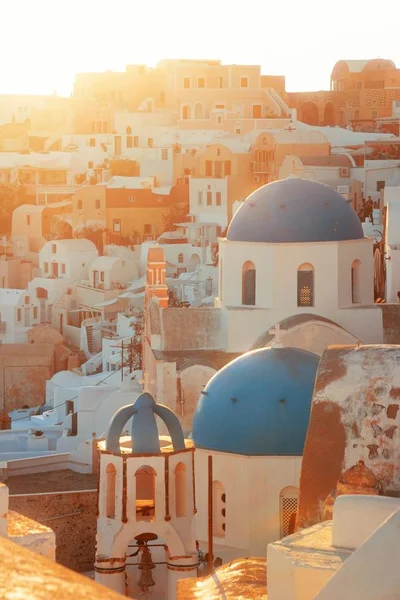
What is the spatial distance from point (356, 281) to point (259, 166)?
91.7 feet

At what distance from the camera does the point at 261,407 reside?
47.8 feet

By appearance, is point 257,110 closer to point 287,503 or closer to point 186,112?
point 186,112

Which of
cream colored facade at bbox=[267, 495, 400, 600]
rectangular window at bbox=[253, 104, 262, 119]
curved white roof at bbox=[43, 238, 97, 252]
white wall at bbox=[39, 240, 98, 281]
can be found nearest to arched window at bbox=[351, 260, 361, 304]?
cream colored facade at bbox=[267, 495, 400, 600]

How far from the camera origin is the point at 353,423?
11516 millimetres

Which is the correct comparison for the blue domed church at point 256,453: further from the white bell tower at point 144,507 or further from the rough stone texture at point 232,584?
the rough stone texture at point 232,584

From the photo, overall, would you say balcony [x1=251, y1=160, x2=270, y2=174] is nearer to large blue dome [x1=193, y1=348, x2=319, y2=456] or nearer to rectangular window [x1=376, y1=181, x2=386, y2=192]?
rectangular window [x1=376, y1=181, x2=386, y2=192]

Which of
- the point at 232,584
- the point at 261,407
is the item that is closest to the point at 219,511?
the point at 261,407

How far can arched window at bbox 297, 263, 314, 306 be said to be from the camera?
18.9 m

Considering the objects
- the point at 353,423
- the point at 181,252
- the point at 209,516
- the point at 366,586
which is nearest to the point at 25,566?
the point at 366,586

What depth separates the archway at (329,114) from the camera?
2628 inches

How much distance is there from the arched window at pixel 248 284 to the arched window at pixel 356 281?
1.30 metres

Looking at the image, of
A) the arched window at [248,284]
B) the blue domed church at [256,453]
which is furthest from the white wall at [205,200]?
the blue domed church at [256,453]

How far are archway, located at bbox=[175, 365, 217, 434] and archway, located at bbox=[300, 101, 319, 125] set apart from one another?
49.8 meters

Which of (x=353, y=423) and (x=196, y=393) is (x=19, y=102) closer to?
(x=196, y=393)
